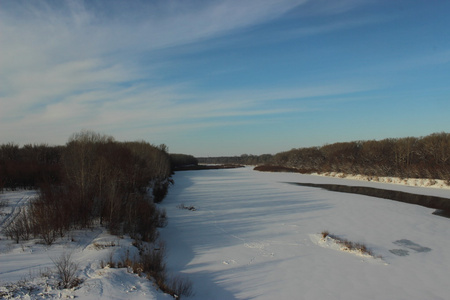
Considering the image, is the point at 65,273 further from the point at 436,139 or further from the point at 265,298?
the point at 436,139

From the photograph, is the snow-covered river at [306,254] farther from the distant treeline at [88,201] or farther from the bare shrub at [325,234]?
the distant treeline at [88,201]

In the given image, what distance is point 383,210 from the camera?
16734 mm

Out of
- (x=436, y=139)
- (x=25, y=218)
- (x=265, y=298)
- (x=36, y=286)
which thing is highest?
(x=436, y=139)

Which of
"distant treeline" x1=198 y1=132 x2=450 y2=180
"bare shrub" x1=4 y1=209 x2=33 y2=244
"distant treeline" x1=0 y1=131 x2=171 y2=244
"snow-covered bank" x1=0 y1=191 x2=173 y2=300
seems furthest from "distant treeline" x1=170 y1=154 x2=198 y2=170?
"snow-covered bank" x1=0 y1=191 x2=173 y2=300

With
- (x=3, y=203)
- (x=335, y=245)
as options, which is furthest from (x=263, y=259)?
(x=3, y=203)

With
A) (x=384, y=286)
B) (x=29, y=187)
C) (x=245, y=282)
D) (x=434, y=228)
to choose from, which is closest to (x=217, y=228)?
(x=245, y=282)

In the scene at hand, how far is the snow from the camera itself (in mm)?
5883

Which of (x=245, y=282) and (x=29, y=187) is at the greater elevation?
(x=29, y=187)

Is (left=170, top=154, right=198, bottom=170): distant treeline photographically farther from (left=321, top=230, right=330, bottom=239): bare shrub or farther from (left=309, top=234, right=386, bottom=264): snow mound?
(left=309, top=234, right=386, bottom=264): snow mound

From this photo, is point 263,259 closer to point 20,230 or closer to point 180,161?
point 20,230

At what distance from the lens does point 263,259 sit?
8758mm

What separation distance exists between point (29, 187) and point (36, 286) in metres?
13.3

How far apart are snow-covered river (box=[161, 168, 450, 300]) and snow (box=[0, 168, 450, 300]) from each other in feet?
0.10

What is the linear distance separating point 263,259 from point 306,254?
5.28 feet
